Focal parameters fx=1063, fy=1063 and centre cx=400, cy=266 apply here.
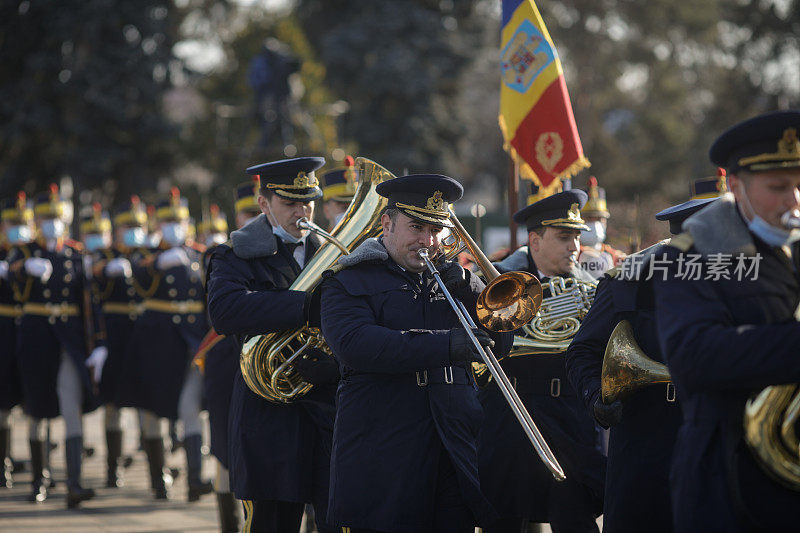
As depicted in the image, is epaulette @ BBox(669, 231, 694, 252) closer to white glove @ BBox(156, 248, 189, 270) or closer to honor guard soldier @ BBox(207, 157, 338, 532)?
honor guard soldier @ BBox(207, 157, 338, 532)

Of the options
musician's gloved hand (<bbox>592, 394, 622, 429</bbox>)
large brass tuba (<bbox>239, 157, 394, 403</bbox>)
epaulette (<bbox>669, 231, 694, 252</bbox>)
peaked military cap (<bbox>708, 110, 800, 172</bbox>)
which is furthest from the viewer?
large brass tuba (<bbox>239, 157, 394, 403</bbox>)

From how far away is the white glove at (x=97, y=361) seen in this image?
952 centimetres

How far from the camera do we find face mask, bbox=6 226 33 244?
1023 centimetres

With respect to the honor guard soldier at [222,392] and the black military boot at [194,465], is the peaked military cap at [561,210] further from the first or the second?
the black military boot at [194,465]

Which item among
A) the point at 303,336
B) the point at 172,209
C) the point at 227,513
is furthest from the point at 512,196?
the point at 172,209

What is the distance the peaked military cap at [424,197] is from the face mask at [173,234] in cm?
610

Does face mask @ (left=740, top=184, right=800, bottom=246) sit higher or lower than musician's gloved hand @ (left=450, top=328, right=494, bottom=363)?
higher

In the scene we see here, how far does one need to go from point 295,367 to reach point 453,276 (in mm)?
1245

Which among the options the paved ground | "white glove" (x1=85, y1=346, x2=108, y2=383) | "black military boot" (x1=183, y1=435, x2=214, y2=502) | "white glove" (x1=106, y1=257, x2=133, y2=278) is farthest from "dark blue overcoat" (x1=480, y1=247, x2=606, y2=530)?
"white glove" (x1=106, y1=257, x2=133, y2=278)

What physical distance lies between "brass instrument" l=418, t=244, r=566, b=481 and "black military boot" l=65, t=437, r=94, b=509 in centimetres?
541

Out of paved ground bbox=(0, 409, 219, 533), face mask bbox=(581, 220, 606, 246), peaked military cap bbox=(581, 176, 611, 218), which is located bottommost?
paved ground bbox=(0, 409, 219, 533)

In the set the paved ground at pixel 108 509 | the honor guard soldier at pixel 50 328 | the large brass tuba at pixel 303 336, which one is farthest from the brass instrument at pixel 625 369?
the honor guard soldier at pixel 50 328

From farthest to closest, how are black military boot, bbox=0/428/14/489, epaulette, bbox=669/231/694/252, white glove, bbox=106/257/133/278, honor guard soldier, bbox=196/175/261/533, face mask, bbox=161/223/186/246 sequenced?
white glove, bbox=106/257/133/278, face mask, bbox=161/223/186/246, black military boot, bbox=0/428/14/489, honor guard soldier, bbox=196/175/261/533, epaulette, bbox=669/231/694/252

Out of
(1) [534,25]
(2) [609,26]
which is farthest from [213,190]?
(1) [534,25]
